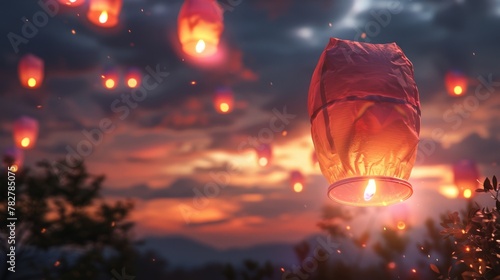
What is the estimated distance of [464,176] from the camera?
8.78 metres

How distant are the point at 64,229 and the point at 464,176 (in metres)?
7.95

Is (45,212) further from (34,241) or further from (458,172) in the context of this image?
A: (458,172)

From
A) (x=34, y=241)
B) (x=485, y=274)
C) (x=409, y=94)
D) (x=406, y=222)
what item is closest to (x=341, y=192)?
(x=409, y=94)

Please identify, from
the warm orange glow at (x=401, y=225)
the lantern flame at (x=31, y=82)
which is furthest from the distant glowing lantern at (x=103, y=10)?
the warm orange glow at (x=401, y=225)

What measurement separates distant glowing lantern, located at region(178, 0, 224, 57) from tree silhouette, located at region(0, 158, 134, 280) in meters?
5.97

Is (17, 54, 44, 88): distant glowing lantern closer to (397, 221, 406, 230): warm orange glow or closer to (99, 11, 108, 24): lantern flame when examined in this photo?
(99, 11, 108, 24): lantern flame

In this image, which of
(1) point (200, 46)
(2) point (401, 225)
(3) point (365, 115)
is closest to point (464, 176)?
(2) point (401, 225)

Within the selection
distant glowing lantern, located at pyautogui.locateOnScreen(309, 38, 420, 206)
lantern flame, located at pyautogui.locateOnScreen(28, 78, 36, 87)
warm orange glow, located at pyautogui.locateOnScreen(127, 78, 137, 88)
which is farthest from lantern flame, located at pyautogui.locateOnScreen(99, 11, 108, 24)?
distant glowing lantern, located at pyautogui.locateOnScreen(309, 38, 420, 206)

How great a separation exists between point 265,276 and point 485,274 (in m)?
6.73

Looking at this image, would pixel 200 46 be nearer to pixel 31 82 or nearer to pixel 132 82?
pixel 31 82

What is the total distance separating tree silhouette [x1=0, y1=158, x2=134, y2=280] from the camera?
9852 mm

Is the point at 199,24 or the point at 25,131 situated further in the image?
the point at 25,131

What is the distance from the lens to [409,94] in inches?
97.2

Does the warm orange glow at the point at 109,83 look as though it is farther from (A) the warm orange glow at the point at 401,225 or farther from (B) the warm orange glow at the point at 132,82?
(A) the warm orange glow at the point at 401,225
